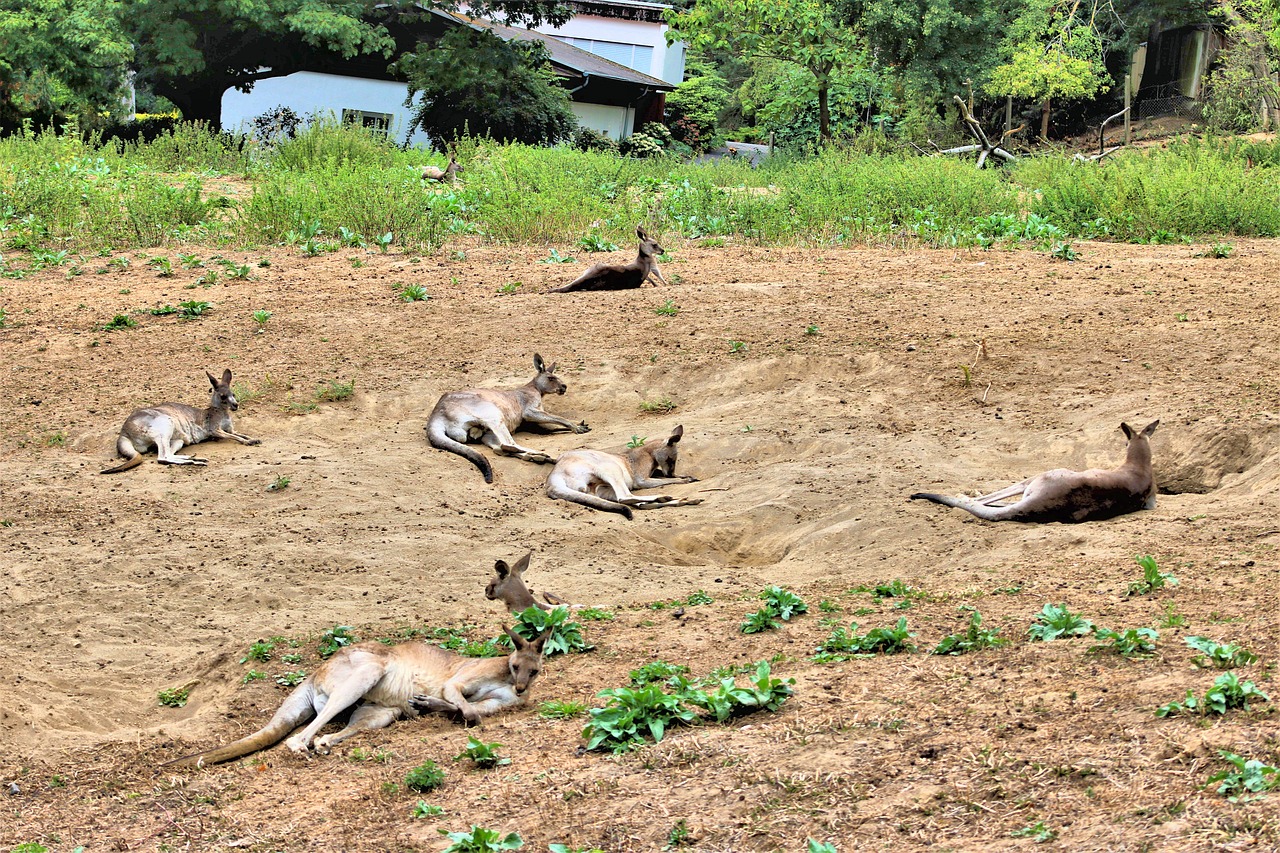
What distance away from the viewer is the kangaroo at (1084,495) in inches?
296

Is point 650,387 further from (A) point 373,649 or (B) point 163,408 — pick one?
(A) point 373,649

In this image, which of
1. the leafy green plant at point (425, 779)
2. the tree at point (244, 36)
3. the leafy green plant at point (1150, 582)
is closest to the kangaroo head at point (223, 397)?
the leafy green plant at point (425, 779)

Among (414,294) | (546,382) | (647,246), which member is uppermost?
(647,246)

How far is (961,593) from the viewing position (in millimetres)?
6340

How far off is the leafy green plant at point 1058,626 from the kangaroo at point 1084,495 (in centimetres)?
228

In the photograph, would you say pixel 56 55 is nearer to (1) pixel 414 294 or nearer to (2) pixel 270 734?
(1) pixel 414 294

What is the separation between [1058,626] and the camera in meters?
5.26

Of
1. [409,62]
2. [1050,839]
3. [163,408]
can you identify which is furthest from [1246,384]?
[409,62]

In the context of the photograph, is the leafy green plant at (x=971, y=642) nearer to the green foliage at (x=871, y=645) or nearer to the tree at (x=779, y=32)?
the green foliage at (x=871, y=645)

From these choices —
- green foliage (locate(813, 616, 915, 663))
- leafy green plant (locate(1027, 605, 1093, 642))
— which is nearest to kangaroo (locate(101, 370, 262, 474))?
green foliage (locate(813, 616, 915, 663))

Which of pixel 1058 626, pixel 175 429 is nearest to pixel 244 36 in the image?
pixel 175 429

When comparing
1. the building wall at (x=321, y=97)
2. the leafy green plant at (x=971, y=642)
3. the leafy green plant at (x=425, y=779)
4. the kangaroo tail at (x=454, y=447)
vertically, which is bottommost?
the leafy green plant at (x=425, y=779)

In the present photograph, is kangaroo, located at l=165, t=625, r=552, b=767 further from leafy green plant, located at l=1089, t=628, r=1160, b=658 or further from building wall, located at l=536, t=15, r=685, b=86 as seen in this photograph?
building wall, located at l=536, t=15, r=685, b=86

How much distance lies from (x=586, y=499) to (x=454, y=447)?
1268 millimetres
